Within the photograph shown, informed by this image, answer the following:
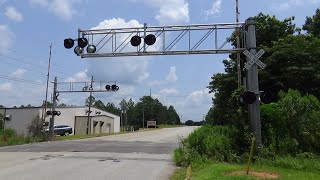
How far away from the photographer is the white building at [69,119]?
237 ft

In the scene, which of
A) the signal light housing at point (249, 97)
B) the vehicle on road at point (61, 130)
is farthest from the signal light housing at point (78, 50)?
the vehicle on road at point (61, 130)

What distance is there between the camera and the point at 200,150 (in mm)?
20328

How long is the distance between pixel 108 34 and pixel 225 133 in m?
8.20

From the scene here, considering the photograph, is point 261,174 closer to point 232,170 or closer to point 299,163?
point 232,170

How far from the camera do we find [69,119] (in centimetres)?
8038

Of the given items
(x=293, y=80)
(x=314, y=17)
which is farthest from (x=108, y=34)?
(x=314, y=17)

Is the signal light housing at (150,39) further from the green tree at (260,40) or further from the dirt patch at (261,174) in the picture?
the green tree at (260,40)

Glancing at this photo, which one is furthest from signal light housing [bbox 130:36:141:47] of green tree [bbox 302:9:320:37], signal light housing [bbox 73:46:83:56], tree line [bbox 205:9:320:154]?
green tree [bbox 302:9:320:37]

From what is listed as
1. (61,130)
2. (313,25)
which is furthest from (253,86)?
(61,130)

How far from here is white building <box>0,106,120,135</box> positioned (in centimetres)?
7231

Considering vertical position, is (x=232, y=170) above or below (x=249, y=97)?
below

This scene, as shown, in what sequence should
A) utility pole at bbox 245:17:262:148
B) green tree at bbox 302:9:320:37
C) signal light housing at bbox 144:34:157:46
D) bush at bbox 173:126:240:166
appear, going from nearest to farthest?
bush at bbox 173:126:240:166, utility pole at bbox 245:17:262:148, signal light housing at bbox 144:34:157:46, green tree at bbox 302:9:320:37

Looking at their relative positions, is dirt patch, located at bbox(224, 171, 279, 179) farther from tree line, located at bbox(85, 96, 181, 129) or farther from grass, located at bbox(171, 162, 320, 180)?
tree line, located at bbox(85, 96, 181, 129)

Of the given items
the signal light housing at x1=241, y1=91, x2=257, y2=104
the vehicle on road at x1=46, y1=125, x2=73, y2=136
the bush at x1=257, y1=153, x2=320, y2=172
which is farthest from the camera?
the vehicle on road at x1=46, y1=125, x2=73, y2=136
